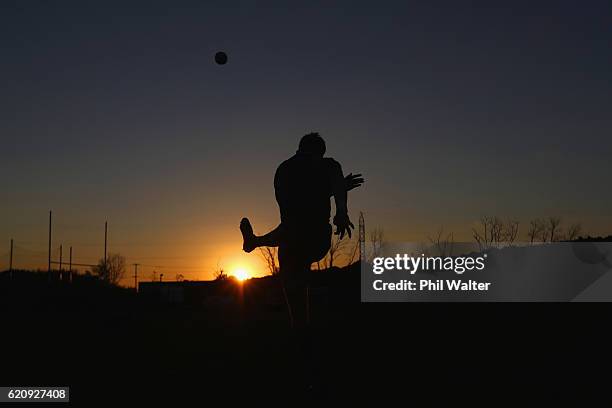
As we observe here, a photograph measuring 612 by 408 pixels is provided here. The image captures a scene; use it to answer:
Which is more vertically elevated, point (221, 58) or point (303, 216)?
point (221, 58)

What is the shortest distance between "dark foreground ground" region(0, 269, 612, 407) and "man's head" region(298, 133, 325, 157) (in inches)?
63.5

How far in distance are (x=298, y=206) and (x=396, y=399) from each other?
168 centimetres

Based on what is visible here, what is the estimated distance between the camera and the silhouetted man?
548 cm

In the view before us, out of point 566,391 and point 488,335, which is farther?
point 488,335

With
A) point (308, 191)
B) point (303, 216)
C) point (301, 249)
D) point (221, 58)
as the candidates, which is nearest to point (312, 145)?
point (308, 191)

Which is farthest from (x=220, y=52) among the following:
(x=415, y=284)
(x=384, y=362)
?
(x=415, y=284)

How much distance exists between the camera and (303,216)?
216 inches

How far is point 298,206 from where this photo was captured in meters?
5.52

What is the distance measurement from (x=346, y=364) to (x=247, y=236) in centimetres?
170

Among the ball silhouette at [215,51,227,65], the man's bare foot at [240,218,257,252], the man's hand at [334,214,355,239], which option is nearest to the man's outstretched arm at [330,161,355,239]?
Result: the man's hand at [334,214,355,239]

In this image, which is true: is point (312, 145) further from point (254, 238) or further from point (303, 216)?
point (254, 238)

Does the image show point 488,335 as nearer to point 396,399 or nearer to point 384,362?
point 384,362

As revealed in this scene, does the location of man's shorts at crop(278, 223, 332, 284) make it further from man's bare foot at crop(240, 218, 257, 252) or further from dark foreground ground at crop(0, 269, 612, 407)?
dark foreground ground at crop(0, 269, 612, 407)

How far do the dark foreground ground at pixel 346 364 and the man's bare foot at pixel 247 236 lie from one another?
1.01 meters
